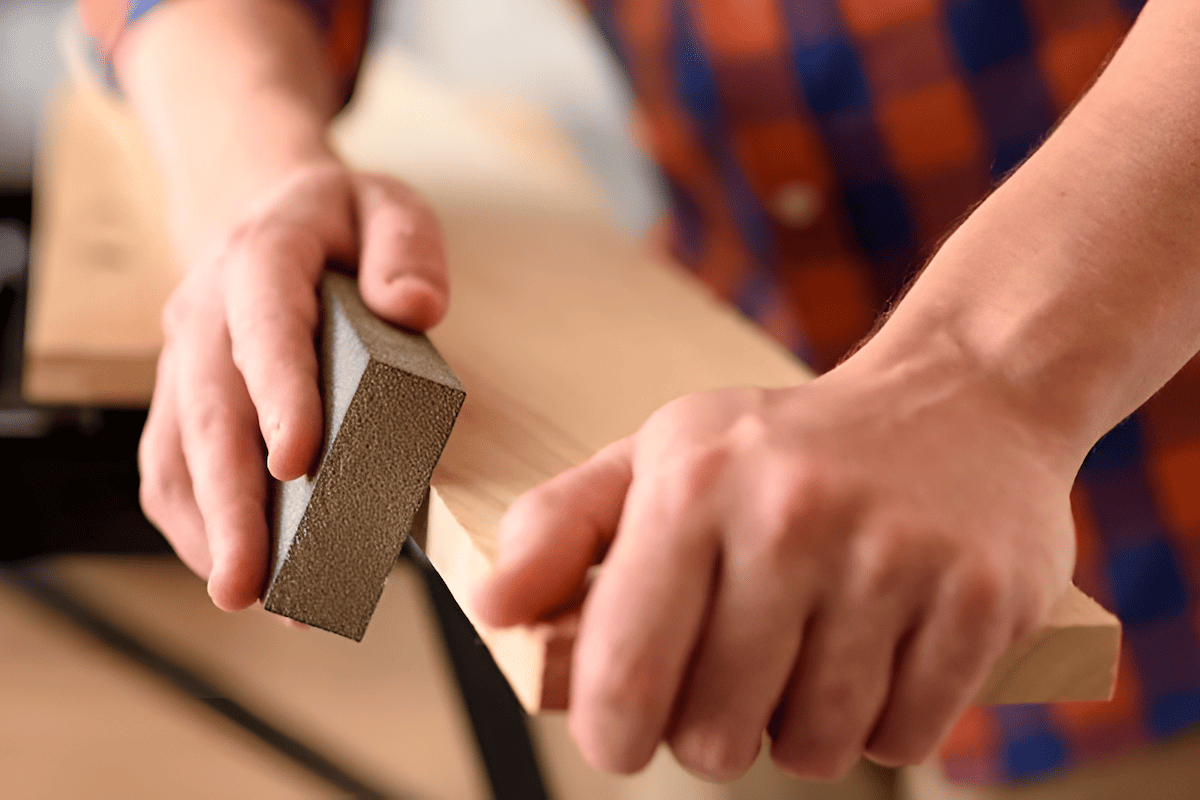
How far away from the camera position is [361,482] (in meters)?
0.32

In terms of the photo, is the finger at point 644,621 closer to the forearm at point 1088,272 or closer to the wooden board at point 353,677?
the forearm at point 1088,272

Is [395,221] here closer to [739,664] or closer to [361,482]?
[361,482]

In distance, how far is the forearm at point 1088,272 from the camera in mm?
299

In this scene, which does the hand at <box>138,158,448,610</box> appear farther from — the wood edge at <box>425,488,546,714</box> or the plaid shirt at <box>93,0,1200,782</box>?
the plaid shirt at <box>93,0,1200,782</box>

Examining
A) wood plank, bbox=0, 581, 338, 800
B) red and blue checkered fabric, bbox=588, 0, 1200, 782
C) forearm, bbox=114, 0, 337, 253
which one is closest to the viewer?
forearm, bbox=114, 0, 337, 253

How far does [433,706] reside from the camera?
1.58 metres

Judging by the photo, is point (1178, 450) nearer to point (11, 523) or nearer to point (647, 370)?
point (647, 370)

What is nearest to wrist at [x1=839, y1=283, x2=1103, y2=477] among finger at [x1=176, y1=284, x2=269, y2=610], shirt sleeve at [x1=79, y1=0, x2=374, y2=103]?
finger at [x1=176, y1=284, x2=269, y2=610]

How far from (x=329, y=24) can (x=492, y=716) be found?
0.48 metres

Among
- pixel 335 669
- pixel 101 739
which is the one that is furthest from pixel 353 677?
pixel 101 739

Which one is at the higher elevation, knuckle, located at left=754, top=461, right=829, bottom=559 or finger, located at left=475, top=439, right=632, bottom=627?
knuckle, located at left=754, top=461, right=829, bottom=559

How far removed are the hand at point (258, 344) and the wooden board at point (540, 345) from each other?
5cm

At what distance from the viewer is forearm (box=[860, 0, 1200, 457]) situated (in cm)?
30

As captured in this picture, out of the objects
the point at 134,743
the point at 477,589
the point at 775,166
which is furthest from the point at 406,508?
the point at 134,743
